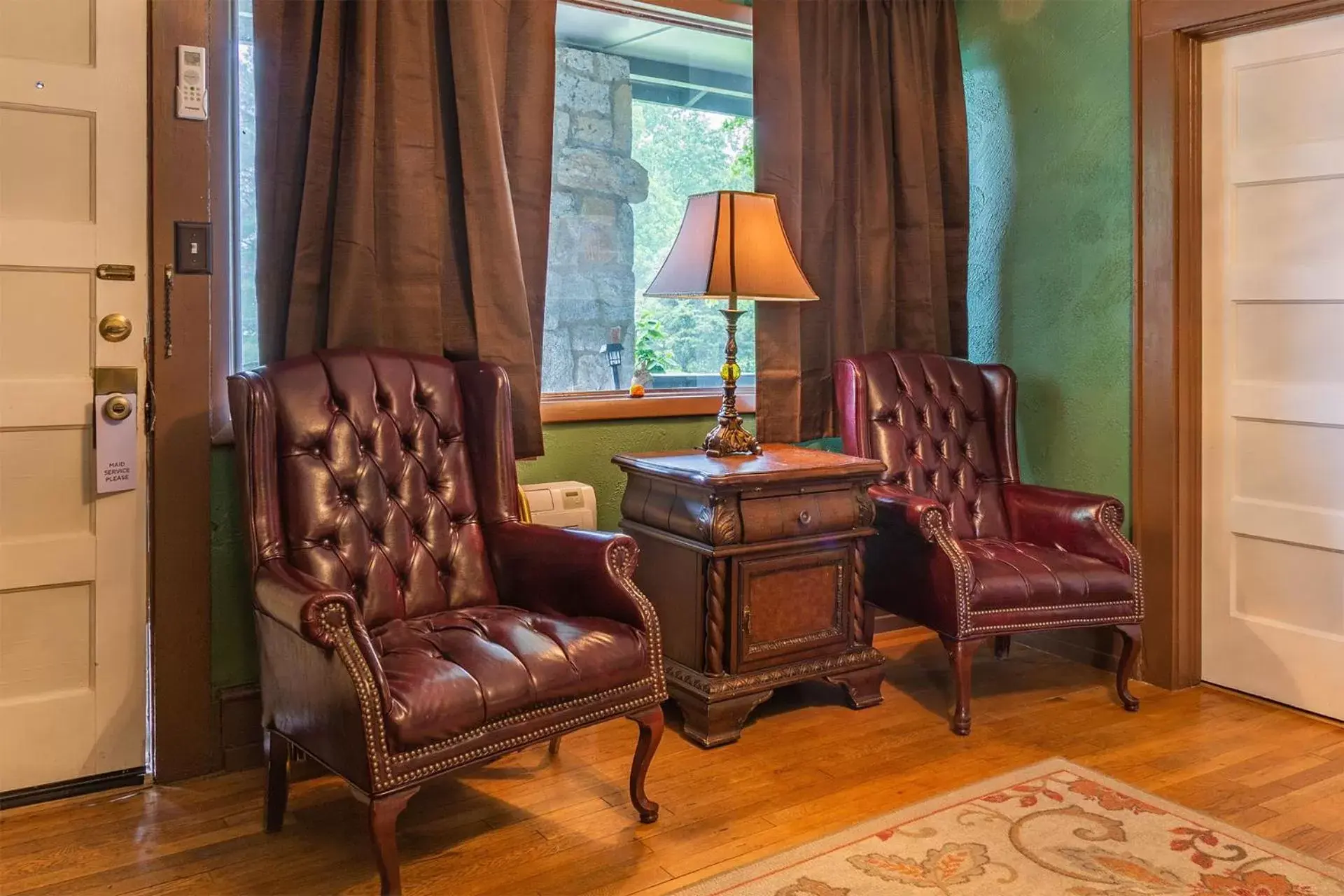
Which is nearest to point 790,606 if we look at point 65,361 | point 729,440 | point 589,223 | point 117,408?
point 729,440

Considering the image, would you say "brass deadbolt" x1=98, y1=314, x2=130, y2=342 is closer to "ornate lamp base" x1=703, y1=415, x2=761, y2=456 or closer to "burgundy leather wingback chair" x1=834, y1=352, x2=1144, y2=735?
"ornate lamp base" x1=703, y1=415, x2=761, y2=456

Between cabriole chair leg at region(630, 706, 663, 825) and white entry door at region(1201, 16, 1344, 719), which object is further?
white entry door at region(1201, 16, 1344, 719)

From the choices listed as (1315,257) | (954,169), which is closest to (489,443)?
(954,169)

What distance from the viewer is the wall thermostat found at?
8.13 feet

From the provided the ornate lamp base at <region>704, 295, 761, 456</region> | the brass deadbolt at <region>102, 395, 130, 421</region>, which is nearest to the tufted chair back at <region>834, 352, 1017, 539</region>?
the ornate lamp base at <region>704, 295, 761, 456</region>

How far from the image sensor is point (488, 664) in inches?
80.3

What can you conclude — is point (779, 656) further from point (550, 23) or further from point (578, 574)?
point (550, 23)

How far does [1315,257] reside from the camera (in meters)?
3.01

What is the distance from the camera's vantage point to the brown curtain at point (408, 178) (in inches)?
104

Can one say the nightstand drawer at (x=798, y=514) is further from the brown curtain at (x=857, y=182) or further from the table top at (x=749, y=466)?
the brown curtain at (x=857, y=182)

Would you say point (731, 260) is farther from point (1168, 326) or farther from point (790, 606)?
point (1168, 326)

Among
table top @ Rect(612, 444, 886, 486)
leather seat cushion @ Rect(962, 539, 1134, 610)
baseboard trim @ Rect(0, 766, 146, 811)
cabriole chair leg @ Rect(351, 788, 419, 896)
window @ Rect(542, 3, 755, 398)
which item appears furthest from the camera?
window @ Rect(542, 3, 755, 398)

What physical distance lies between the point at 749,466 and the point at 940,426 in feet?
2.83

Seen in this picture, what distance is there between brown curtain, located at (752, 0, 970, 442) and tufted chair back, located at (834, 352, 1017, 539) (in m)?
0.21
